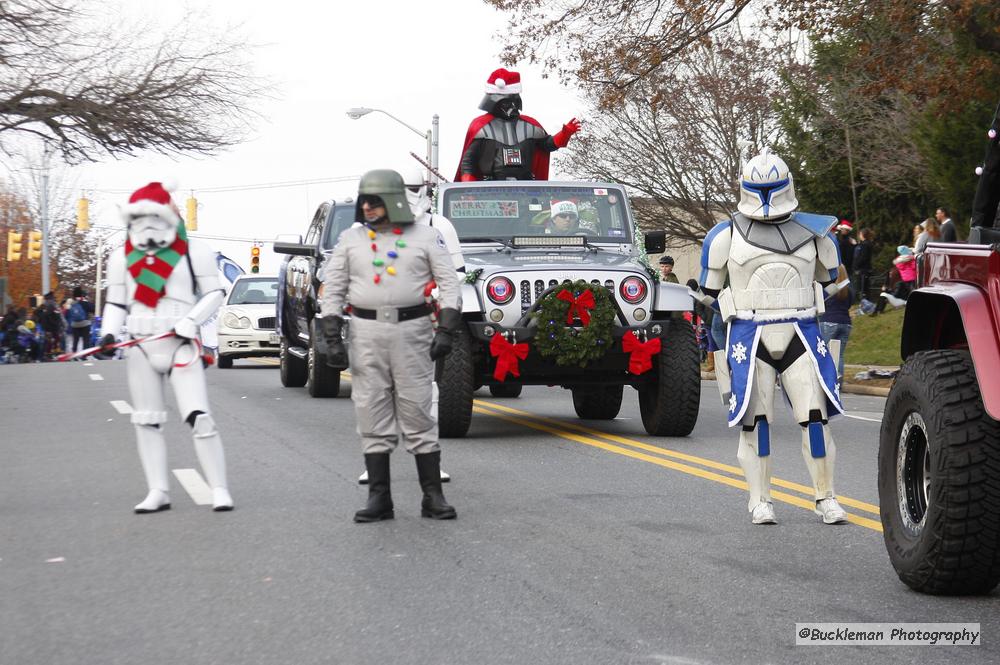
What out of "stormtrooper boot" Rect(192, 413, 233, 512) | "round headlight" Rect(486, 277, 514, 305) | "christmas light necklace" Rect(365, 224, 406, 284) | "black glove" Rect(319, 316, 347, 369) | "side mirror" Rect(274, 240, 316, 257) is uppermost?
"side mirror" Rect(274, 240, 316, 257)

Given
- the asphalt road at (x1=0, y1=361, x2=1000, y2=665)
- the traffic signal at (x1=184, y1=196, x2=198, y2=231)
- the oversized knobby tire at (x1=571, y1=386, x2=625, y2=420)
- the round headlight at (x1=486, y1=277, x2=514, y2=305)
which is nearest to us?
the asphalt road at (x1=0, y1=361, x2=1000, y2=665)

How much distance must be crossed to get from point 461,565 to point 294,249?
357 inches

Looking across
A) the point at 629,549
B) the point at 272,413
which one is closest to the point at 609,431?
the point at 272,413

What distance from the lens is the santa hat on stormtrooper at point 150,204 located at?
27.3ft

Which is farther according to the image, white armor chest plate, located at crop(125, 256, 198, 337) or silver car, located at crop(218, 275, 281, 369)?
silver car, located at crop(218, 275, 281, 369)

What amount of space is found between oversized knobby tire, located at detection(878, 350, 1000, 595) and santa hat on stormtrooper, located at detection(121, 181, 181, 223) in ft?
13.9

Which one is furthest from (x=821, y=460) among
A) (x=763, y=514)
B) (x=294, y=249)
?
(x=294, y=249)

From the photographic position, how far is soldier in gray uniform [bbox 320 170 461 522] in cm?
795

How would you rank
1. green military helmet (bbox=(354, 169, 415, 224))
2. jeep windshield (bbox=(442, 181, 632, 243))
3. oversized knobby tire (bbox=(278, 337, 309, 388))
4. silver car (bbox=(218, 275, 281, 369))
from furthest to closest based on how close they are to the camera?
1. silver car (bbox=(218, 275, 281, 369))
2. oversized knobby tire (bbox=(278, 337, 309, 388))
3. jeep windshield (bbox=(442, 181, 632, 243))
4. green military helmet (bbox=(354, 169, 415, 224))

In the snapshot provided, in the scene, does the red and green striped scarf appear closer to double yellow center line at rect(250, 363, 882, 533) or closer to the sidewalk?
double yellow center line at rect(250, 363, 882, 533)

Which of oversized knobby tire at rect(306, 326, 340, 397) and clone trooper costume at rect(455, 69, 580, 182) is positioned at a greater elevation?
clone trooper costume at rect(455, 69, 580, 182)

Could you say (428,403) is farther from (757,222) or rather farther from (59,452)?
(59,452)

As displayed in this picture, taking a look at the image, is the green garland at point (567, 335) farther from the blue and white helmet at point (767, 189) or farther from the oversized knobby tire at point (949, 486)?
the oversized knobby tire at point (949, 486)

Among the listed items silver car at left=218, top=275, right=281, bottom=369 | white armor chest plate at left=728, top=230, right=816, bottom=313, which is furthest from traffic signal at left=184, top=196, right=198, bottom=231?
white armor chest plate at left=728, top=230, right=816, bottom=313
